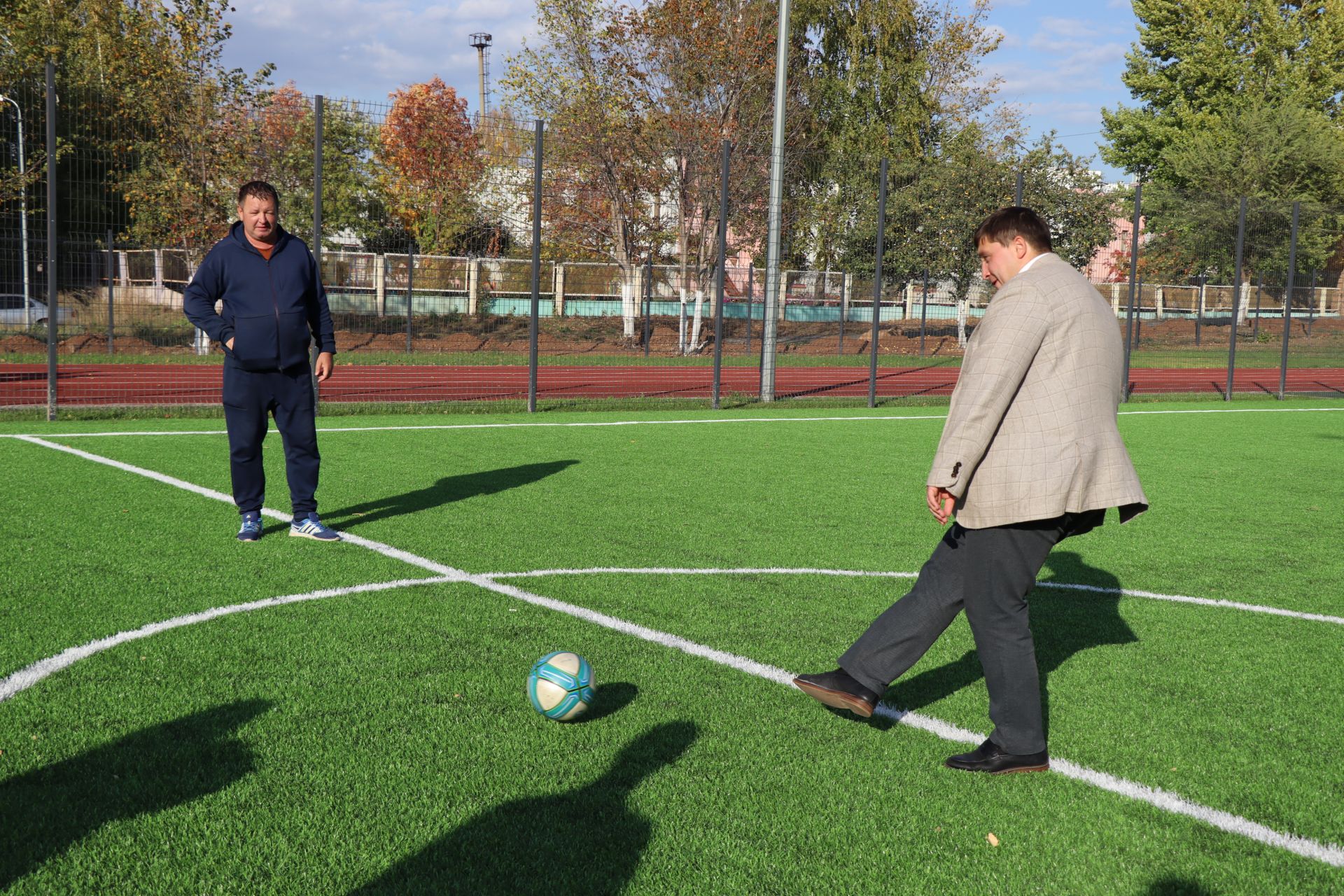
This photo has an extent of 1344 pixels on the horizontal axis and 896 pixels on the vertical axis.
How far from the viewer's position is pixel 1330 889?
2.76 m

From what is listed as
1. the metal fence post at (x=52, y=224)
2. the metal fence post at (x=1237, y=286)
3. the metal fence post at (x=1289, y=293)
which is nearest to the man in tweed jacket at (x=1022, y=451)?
the metal fence post at (x=52, y=224)

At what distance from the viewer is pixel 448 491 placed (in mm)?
8133

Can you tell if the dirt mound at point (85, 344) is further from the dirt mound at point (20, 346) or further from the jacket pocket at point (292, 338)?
the jacket pocket at point (292, 338)

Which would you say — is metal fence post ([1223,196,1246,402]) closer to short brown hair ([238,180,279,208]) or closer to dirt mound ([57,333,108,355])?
short brown hair ([238,180,279,208])

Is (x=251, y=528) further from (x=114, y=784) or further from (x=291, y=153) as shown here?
(x=291, y=153)

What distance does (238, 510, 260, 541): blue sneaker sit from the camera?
6293 millimetres

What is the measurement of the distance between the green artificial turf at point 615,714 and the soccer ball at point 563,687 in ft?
0.34

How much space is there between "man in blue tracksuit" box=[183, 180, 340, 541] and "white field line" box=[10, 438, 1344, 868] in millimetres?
752

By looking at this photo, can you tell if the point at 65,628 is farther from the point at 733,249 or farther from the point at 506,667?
the point at 733,249

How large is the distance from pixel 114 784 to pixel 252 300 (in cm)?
374

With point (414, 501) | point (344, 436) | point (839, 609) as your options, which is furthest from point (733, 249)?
point (839, 609)

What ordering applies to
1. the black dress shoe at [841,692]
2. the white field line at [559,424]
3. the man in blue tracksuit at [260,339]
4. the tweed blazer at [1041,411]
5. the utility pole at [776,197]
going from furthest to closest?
the utility pole at [776,197] → the white field line at [559,424] → the man in blue tracksuit at [260,339] → the black dress shoe at [841,692] → the tweed blazer at [1041,411]

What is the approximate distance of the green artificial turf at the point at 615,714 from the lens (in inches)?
110

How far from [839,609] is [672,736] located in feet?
6.02
